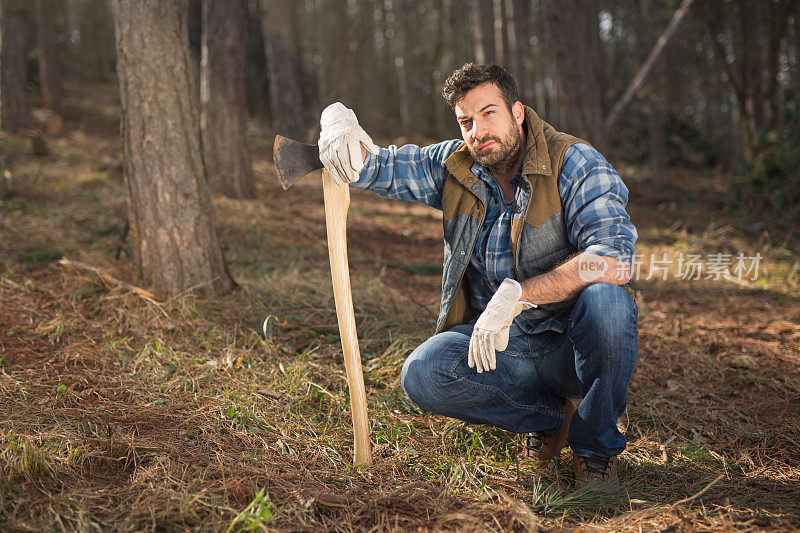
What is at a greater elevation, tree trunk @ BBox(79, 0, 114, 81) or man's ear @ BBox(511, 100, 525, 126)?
tree trunk @ BBox(79, 0, 114, 81)

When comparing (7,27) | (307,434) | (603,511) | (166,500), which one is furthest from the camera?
(7,27)

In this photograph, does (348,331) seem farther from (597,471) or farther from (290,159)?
(597,471)

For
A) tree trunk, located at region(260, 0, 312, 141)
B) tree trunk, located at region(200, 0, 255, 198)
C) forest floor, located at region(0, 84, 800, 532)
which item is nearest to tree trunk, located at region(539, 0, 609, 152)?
forest floor, located at region(0, 84, 800, 532)

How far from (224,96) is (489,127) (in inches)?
198

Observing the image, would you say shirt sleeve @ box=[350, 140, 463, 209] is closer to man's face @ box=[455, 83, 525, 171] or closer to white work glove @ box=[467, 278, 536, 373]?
man's face @ box=[455, 83, 525, 171]

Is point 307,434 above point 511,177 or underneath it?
underneath

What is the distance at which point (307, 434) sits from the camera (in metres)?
2.43

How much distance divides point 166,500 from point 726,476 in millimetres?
2092

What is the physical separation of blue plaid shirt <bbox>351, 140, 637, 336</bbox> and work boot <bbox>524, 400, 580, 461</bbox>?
380mm

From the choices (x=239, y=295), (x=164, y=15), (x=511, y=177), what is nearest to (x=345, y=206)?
(x=511, y=177)

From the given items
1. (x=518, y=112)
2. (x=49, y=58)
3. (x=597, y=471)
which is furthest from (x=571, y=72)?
(x=49, y=58)

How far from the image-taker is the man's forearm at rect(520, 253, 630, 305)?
7.04ft

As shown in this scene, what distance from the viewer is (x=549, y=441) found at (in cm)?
241

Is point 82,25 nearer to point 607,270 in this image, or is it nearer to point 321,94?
point 321,94
